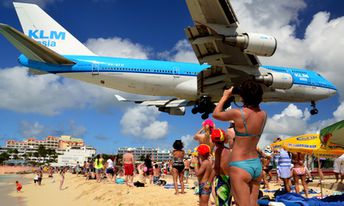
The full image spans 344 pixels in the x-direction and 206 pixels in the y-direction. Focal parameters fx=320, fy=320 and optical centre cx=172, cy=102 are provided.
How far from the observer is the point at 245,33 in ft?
42.7

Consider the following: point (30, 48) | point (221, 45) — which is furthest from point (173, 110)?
point (30, 48)

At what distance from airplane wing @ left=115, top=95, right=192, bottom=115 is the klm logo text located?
5538 mm

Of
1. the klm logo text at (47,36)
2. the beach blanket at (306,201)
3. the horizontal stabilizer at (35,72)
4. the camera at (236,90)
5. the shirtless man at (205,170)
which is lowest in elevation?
the beach blanket at (306,201)

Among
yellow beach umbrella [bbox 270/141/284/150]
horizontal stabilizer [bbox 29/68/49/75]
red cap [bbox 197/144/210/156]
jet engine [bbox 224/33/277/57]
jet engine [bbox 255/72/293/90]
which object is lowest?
red cap [bbox 197/144/210/156]

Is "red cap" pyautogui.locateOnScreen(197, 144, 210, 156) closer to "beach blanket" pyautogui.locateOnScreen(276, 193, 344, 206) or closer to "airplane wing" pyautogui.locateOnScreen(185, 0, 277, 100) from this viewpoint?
"beach blanket" pyautogui.locateOnScreen(276, 193, 344, 206)

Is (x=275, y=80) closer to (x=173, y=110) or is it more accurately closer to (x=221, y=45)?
(x=221, y=45)

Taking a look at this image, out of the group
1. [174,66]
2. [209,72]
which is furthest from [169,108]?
[209,72]

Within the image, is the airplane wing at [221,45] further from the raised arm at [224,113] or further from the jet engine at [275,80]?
the raised arm at [224,113]

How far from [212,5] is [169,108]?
410 inches

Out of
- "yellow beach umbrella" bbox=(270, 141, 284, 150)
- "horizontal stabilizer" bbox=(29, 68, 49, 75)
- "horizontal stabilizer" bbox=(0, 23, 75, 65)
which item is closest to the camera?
"yellow beach umbrella" bbox=(270, 141, 284, 150)

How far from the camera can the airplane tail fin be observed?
20.1 meters

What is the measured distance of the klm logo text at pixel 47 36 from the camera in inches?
805

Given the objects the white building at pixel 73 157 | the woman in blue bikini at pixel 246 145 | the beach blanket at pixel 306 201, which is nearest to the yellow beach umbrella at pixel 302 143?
the beach blanket at pixel 306 201

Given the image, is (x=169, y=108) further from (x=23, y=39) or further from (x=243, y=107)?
(x=243, y=107)
